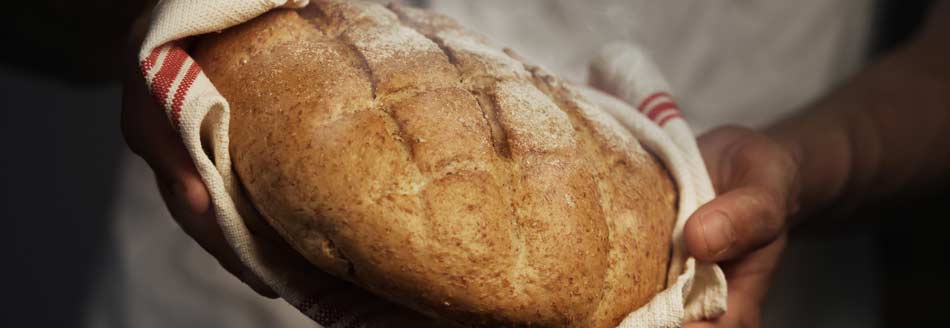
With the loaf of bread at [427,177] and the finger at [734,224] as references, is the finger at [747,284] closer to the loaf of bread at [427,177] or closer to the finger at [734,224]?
the finger at [734,224]

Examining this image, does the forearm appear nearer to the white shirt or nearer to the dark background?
the white shirt

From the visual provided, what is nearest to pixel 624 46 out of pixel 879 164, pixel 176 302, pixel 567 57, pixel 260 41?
pixel 567 57

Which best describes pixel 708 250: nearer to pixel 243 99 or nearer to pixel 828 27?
pixel 243 99

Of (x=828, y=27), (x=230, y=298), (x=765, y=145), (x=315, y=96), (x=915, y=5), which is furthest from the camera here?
(x=915, y=5)

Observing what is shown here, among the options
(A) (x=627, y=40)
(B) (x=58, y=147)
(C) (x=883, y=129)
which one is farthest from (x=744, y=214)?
(B) (x=58, y=147)

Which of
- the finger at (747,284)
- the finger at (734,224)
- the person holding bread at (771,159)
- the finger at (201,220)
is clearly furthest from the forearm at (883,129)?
the finger at (201,220)

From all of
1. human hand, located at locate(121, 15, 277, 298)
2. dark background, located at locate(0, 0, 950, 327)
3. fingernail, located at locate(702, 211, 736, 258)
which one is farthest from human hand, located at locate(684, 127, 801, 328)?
dark background, located at locate(0, 0, 950, 327)

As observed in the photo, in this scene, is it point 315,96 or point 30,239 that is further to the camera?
point 30,239

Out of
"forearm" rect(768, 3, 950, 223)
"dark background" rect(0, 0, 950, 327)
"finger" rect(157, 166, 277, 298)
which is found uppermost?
"forearm" rect(768, 3, 950, 223)
